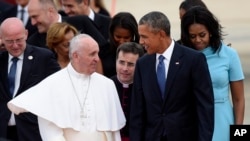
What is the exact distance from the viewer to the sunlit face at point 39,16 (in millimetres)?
13680

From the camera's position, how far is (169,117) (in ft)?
37.6

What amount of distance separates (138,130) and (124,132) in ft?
1.67

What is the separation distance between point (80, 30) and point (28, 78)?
139 cm

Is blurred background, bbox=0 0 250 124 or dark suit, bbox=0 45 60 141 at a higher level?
dark suit, bbox=0 45 60 141

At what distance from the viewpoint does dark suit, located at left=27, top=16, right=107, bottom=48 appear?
13641 millimetres

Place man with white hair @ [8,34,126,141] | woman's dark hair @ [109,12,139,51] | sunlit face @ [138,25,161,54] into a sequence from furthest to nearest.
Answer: woman's dark hair @ [109,12,139,51], man with white hair @ [8,34,126,141], sunlit face @ [138,25,161,54]

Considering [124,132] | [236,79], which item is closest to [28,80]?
[124,132]

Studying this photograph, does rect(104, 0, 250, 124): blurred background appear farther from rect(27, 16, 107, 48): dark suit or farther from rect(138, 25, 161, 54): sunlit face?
rect(138, 25, 161, 54): sunlit face

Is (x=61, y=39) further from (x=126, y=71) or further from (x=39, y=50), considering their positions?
(x=126, y=71)

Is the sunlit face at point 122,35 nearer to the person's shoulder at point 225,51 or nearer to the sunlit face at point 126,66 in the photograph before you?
the sunlit face at point 126,66

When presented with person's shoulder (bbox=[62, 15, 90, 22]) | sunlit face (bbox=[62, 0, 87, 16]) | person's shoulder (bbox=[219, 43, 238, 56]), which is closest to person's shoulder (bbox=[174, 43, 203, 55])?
person's shoulder (bbox=[219, 43, 238, 56])

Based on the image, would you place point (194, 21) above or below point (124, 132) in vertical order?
above

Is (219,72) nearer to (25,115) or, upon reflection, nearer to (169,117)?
(169,117)

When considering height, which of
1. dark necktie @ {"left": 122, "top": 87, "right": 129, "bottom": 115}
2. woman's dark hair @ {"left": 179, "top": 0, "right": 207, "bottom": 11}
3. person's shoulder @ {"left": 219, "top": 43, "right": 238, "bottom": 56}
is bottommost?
dark necktie @ {"left": 122, "top": 87, "right": 129, "bottom": 115}
